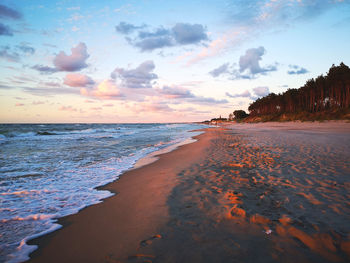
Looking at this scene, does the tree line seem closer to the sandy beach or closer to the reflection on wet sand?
the reflection on wet sand

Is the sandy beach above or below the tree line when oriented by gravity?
below

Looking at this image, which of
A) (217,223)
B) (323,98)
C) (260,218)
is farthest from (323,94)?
(217,223)

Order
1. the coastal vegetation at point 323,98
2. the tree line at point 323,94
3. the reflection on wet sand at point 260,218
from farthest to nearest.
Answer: the tree line at point 323,94, the coastal vegetation at point 323,98, the reflection on wet sand at point 260,218

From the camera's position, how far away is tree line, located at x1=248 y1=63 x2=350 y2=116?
134 feet

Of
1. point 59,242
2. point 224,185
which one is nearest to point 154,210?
point 59,242

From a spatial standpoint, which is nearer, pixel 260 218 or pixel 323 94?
pixel 260 218

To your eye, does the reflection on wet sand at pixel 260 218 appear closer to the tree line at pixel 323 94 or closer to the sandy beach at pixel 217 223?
the sandy beach at pixel 217 223

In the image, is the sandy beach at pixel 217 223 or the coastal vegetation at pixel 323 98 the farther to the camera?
the coastal vegetation at pixel 323 98

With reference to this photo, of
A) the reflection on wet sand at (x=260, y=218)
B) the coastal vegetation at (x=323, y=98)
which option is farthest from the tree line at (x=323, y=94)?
the reflection on wet sand at (x=260, y=218)

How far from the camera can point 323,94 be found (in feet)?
159

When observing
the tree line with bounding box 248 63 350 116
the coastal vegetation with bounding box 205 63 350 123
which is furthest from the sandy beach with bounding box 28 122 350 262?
the tree line with bounding box 248 63 350 116

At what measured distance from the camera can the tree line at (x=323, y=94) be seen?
134ft

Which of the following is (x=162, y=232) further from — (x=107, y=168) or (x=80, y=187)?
(x=107, y=168)

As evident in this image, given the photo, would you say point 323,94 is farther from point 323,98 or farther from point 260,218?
point 260,218
